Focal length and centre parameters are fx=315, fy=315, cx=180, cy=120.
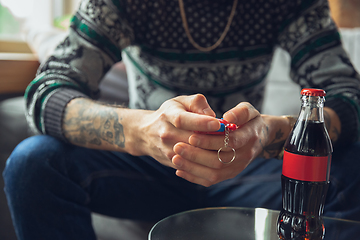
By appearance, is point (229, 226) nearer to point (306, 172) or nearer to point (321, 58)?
point (306, 172)

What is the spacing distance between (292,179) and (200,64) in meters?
0.58

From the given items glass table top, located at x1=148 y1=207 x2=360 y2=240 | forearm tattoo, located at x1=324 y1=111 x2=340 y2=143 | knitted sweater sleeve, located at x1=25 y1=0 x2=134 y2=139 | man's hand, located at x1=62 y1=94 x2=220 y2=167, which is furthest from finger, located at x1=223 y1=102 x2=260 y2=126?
knitted sweater sleeve, located at x1=25 y1=0 x2=134 y2=139

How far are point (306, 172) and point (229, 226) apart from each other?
0.20m

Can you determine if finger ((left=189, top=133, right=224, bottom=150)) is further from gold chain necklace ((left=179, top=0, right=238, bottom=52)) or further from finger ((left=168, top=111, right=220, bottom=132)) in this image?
gold chain necklace ((left=179, top=0, right=238, bottom=52))

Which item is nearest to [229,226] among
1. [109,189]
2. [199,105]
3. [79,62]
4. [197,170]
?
[197,170]

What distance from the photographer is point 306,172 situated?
477 mm

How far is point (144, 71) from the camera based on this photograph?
1049 millimetres

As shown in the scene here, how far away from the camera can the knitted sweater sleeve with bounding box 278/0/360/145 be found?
846 mm

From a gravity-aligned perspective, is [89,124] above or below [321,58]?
below

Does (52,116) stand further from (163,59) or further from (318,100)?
(318,100)

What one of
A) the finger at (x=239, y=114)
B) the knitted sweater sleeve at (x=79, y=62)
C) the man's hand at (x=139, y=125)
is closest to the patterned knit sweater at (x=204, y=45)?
the knitted sweater sleeve at (x=79, y=62)

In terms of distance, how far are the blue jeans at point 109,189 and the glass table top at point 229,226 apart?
0.51ft

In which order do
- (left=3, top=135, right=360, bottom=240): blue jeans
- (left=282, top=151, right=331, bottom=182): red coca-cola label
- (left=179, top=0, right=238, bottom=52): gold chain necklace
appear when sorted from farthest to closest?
(left=179, top=0, right=238, bottom=52): gold chain necklace → (left=3, top=135, right=360, bottom=240): blue jeans → (left=282, top=151, right=331, bottom=182): red coca-cola label

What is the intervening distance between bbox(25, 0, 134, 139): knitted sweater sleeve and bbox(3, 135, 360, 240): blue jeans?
0.08 meters
